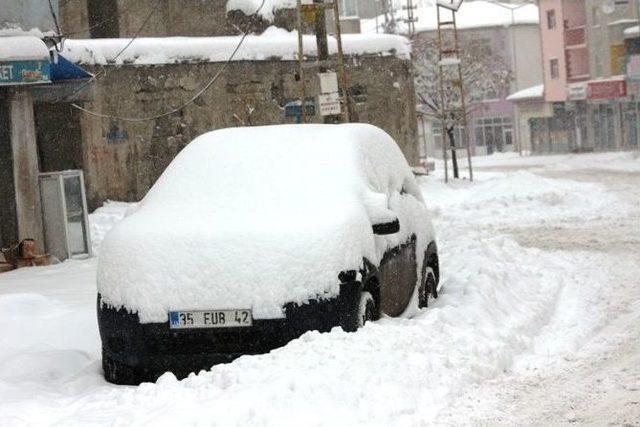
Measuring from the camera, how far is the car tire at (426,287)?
10.5 meters

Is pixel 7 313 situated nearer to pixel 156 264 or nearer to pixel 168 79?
pixel 156 264

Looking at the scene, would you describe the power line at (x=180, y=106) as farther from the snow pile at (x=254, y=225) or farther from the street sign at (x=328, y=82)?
the snow pile at (x=254, y=225)

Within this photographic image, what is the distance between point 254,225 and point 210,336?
0.79m

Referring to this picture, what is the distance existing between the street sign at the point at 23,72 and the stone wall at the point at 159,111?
339 inches

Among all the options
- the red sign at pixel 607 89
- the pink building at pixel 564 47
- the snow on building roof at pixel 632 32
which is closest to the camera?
the snow on building roof at pixel 632 32

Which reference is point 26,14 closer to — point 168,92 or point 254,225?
point 168,92

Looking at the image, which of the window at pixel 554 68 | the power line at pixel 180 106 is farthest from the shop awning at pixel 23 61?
the window at pixel 554 68

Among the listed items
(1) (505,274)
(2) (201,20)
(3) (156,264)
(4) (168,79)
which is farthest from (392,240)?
(2) (201,20)

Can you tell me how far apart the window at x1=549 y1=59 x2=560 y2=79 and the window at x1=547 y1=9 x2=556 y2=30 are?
6.63 feet

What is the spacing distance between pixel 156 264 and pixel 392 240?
1969mm

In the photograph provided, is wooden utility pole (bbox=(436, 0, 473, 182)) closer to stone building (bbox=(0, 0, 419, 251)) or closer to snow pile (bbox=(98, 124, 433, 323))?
stone building (bbox=(0, 0, 419, 251))

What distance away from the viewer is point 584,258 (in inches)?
598

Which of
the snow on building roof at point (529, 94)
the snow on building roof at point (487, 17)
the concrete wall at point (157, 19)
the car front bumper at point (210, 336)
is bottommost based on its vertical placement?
the car front bumper at point (210, 336)

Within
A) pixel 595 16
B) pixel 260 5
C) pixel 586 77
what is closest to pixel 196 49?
pixel 260 5
